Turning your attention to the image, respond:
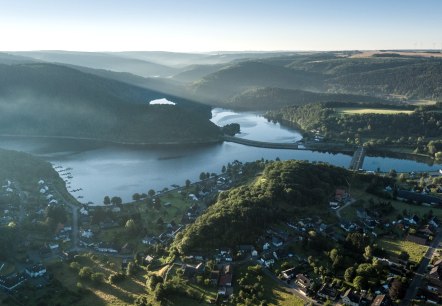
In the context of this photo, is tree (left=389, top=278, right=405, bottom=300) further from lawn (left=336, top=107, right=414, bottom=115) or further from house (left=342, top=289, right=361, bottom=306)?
lawn (left=336, top=107, right=414, bottom=115)

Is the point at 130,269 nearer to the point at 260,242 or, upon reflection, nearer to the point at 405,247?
the point at 260,242

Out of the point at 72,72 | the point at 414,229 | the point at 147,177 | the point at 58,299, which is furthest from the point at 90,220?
the point at 72,72

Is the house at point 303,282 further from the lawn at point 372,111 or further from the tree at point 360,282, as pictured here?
the lawn at point 372,111

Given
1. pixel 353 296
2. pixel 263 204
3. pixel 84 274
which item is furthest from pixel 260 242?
pixel 84 274

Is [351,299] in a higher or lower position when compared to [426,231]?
lower

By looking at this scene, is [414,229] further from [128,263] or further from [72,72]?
[72,72]

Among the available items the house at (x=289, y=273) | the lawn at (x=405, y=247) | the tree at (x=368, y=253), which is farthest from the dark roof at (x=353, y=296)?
the lawn at (x=405, y=247)
